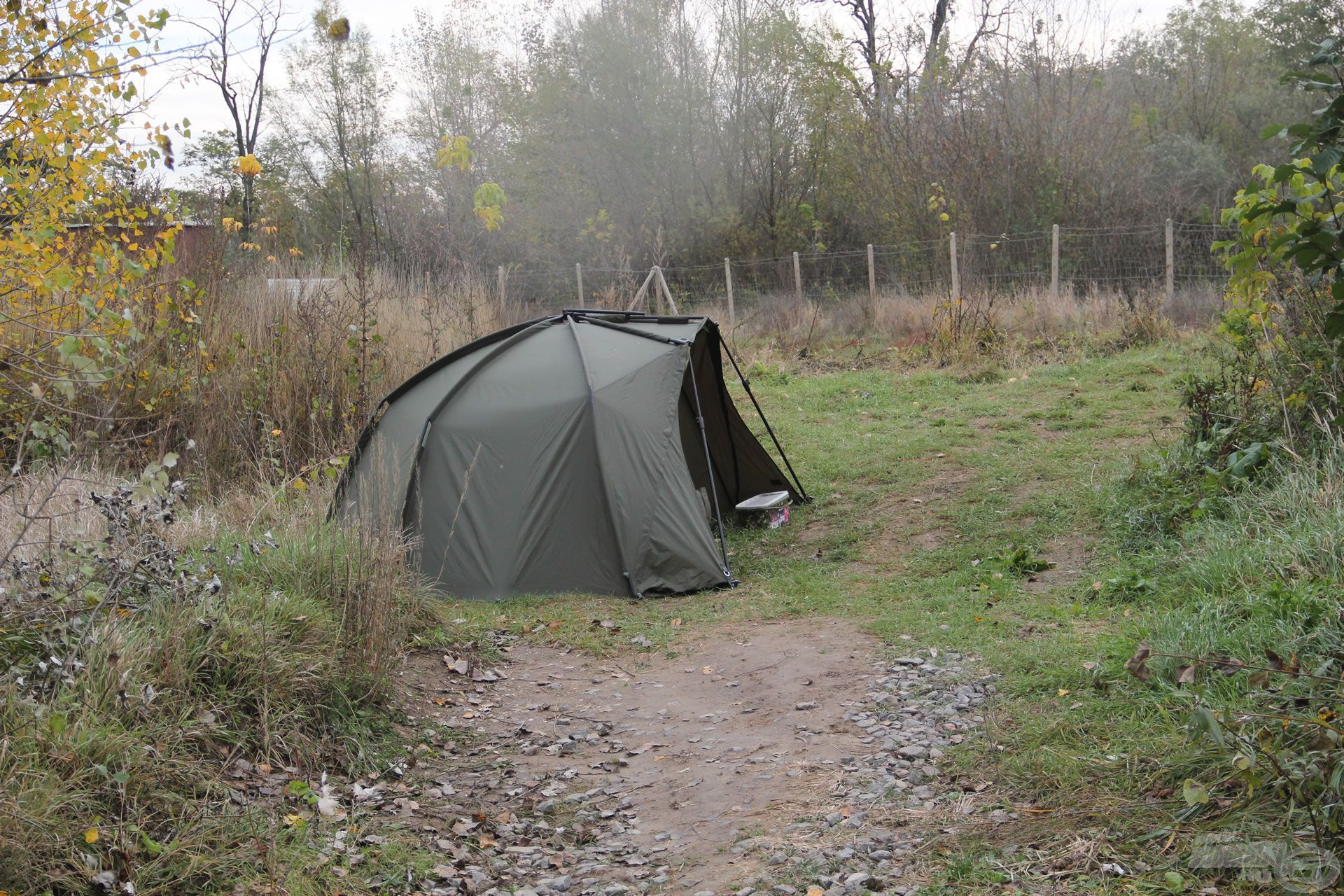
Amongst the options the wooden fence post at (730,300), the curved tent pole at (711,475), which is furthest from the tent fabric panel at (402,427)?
the wooden fence post at (730,300)

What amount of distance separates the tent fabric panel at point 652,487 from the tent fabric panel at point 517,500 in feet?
0.36

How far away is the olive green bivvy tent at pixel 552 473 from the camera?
697cm

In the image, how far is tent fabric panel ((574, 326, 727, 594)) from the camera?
22.9ft

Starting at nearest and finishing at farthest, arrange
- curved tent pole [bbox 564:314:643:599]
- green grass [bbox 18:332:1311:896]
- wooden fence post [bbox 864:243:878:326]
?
green grass [bbox 18:332:1311:896] < curved tent pole [bbox 564:314:643:599] < wooden fence post [bbox 864:243:878:326]

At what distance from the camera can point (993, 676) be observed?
15.2 ft

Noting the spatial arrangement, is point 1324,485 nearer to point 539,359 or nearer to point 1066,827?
point 1066,827

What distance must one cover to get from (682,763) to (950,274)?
13856 mm

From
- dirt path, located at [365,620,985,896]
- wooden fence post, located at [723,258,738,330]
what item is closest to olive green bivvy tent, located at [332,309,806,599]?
dirt path, located at [365,620,985,896]

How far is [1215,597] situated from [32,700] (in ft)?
15.1

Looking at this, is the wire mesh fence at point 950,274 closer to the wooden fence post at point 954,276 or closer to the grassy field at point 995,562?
the wooden fence post at point 954,276

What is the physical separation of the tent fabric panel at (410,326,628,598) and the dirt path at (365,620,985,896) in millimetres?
1214

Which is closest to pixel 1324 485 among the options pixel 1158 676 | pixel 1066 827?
pixel 1158 676

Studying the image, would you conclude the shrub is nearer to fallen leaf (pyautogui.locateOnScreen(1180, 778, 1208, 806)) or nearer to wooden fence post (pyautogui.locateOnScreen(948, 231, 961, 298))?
fallen leaf (pyautogui.locateOnScreen(1180, 778, 1208, 806))

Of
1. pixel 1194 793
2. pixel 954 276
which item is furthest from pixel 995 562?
pixel 954 276
